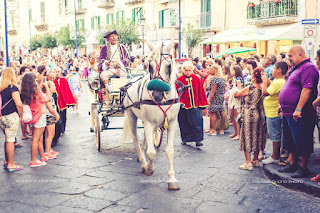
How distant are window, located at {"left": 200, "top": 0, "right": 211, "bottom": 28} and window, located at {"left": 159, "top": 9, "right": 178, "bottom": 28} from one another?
105 inches

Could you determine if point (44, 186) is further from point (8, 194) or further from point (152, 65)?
point (152, 65)

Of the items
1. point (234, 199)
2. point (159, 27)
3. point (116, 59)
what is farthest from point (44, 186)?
point (159, 27)

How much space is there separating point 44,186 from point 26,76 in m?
1.84

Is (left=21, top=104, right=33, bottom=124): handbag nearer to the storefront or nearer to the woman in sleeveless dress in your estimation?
the woman in sleeveless dress

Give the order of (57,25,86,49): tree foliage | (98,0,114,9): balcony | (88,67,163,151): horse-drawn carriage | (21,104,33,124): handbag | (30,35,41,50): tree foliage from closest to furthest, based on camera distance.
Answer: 1. (21,104,33,124): handbag
2. (88,67,163,151): horse-drawn carriage
3. (98,0,114,9): balcony
4. (57,25,86,49): tree foliage
5. (30,35,41,50): tree foliage

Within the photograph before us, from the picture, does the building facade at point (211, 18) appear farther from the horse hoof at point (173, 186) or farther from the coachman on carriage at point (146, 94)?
the horse hoof at point (173, 186)

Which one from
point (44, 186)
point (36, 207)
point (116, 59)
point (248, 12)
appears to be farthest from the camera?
point (248, 12)

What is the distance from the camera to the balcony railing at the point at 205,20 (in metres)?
28.2

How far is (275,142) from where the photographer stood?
6.20 metres

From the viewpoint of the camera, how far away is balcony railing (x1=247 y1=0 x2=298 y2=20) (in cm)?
2205

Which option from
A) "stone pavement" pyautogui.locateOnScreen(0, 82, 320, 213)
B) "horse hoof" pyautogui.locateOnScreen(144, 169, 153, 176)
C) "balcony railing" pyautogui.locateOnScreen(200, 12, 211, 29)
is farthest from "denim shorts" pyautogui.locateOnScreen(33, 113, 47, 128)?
Result: "balcony railing" pyautogui.locateOnScreen(200, 12, 211, 29)

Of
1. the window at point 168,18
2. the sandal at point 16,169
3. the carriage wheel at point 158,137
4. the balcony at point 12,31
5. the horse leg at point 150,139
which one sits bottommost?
the sandal at point 16,169

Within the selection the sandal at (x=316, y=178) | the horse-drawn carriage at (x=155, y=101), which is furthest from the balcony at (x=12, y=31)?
the sandal at (x=316, y=178)

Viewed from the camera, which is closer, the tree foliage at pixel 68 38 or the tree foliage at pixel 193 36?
the tree foliage at pixel 193 36
